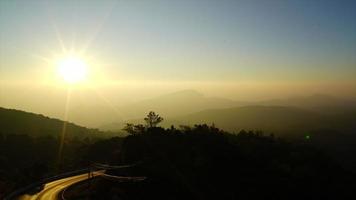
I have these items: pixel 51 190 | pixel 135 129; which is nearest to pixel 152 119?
pixel 135 129

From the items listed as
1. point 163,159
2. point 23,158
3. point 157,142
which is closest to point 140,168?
point 163,159

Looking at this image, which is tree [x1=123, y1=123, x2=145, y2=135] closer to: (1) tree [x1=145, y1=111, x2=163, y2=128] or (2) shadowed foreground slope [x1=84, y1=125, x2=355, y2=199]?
(1) tree [x1=145, y1=111, x2=163, y2=128]

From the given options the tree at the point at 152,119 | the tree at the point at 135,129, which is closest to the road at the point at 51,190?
the tree at the point at 135,129

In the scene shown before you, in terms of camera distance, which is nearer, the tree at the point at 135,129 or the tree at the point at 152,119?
the tree at the point at 135,129

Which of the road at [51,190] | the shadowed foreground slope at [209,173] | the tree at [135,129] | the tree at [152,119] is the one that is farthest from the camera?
the tree at [152,119]

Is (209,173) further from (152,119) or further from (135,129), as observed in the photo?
(152,119)

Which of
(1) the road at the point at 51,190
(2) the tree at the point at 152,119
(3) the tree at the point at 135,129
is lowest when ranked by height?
(1) the road at the point at 51,190

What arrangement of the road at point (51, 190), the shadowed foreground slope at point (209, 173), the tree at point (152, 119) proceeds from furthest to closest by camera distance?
the tree at point (152, 119) < the shadowed foreground slope at point (209, 173) < the road at point (51, 190)

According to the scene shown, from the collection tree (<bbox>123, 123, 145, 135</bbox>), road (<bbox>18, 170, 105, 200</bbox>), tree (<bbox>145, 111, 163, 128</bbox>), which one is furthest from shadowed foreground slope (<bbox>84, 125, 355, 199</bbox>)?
tree (<bbox>145, 111, 163, 128</bbox>)

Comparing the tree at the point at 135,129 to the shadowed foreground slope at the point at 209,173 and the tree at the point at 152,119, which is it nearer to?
the tree at the point at 152,119

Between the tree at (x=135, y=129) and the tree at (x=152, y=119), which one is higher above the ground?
the tree at (x=152, y=119)

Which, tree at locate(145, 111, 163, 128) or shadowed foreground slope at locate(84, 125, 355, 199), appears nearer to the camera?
shadowed foreground slope at locate(84, 125, 355, 199)

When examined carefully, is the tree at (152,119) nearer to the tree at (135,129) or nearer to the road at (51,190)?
the tree at (135,129)

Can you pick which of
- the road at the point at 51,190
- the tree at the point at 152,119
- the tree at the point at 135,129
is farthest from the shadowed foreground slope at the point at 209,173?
the tree at the point at 152,119
